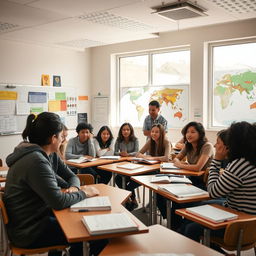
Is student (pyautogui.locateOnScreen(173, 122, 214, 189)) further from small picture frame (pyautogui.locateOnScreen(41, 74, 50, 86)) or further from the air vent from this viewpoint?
small picture frame (pyautogui.locateOnScreen(41, 74, 50, 86))

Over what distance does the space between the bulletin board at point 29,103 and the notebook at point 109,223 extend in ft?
15.6

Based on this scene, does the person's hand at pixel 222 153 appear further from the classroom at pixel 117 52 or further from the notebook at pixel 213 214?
the classroom at pixel 117 52

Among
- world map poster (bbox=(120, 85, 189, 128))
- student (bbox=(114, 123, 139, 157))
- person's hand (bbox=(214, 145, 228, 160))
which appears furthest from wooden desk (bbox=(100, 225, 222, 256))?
world map poster (bbox=(120, 85, 189, 128))

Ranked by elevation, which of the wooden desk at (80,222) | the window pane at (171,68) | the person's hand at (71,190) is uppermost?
the window pane at (171,68)

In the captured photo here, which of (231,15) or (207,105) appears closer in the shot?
(231,15)

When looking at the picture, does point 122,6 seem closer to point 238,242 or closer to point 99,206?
point 99,206

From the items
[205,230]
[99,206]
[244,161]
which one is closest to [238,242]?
[205,230]

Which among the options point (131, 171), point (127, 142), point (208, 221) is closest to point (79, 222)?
point (208, 221)

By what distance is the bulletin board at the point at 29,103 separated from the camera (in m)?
6.22

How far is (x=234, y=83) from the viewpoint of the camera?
19.6 feet

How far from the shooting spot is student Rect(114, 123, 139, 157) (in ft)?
17.2

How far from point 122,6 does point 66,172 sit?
90.9 inches

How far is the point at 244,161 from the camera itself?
2.38 m

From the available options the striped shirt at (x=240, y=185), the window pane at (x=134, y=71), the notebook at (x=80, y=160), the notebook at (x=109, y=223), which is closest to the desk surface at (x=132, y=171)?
the notebook at (x=80, y=160)
